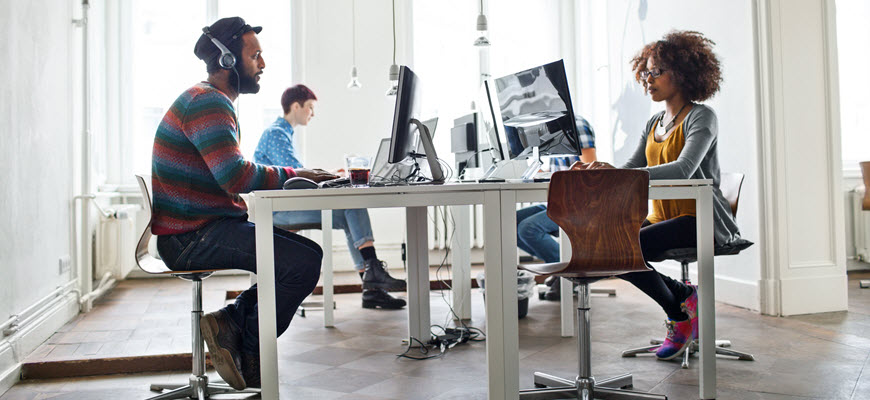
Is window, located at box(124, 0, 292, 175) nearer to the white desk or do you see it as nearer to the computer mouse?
the computer mouse

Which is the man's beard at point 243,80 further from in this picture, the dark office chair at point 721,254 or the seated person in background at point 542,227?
the seated person in background at point 542,227

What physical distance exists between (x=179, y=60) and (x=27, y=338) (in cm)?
320

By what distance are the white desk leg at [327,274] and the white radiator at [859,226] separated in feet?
12.6

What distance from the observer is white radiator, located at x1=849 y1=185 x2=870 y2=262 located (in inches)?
194

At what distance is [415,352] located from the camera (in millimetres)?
2814

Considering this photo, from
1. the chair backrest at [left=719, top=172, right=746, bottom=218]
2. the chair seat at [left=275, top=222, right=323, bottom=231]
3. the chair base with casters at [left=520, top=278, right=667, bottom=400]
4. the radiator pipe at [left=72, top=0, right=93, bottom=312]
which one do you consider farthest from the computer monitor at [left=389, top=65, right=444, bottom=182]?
the radiator pipe at [left=72, top=0, right=93, bottom=312]

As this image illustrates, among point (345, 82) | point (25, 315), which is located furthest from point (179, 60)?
point (25, 315)

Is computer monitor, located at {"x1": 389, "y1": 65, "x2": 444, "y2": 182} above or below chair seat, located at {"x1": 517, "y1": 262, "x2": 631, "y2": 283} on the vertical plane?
above

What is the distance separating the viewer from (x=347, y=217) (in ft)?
13.0

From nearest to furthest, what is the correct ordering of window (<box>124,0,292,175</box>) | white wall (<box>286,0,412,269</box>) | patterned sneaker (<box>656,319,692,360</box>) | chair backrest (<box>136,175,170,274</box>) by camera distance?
1. chair backrest (<box>136,175,170,274</box>)
2. patterned sneaker (<box>656,319,692,360</box>)
3. window (<box>124,0,292,175</box>)
4. white wall (<box>286,0,412,269</box>)

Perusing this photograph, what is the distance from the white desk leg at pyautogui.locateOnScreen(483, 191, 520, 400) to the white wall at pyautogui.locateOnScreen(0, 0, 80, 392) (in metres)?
1.73

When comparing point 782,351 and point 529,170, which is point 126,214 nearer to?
point 529,170

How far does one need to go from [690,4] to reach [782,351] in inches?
87.3

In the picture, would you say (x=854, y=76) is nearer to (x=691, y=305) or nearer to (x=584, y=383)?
(x=691, y=305)
